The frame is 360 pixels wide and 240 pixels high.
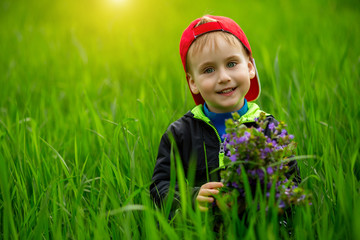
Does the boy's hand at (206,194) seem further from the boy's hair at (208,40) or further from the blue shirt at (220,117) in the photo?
the boy's hair at (208,40)

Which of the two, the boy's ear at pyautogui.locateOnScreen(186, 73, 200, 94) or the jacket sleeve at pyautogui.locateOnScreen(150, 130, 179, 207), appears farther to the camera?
the boy's ear at pyautogui.locateOnScreen(186, 73, 200, 94)

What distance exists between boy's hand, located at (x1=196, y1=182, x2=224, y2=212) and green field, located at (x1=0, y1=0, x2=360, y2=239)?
0.05 meters

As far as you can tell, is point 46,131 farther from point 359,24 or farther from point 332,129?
point 359,24

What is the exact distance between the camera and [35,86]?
340cm

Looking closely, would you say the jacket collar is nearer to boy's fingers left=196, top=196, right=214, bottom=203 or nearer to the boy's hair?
the boy's hair

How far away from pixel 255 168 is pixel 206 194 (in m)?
0.23


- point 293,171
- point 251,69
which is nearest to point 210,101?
point 251,69

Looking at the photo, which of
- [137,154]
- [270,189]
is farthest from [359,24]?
[270,189]

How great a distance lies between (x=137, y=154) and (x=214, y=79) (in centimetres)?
57

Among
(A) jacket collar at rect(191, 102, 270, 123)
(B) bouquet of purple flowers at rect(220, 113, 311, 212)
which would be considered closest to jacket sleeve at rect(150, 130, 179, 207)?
(A) jacket collar at rect(191, 102, 270, 123)

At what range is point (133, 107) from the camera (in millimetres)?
2555

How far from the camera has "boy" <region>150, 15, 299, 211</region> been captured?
159cm

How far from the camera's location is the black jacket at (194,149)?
1.57 meters

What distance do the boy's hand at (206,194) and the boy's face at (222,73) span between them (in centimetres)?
42
